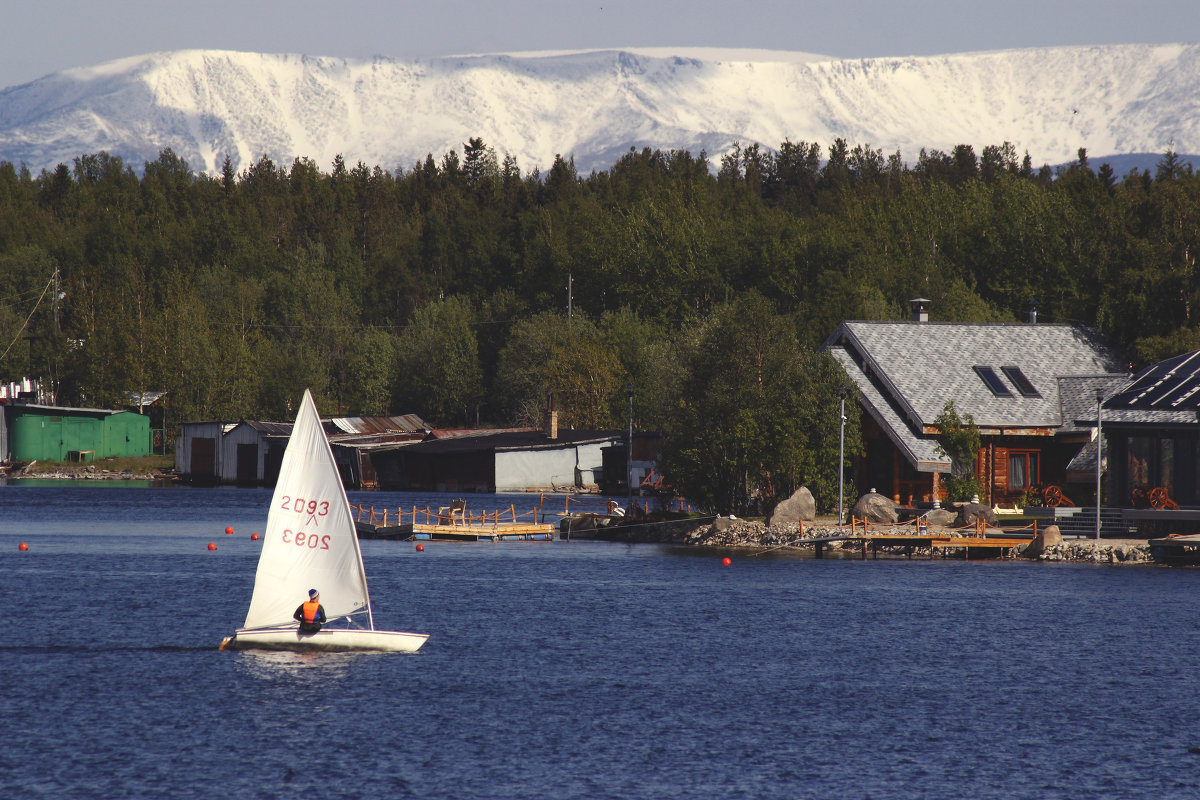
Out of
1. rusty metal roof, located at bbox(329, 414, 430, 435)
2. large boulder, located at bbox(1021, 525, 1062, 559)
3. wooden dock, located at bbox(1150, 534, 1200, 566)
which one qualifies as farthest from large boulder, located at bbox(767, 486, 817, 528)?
rusty metal roof, located at bbox(329, 414, 430, 435)

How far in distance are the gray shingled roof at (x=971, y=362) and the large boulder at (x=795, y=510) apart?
6.77 metres

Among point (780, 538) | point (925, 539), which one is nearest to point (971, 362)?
point (925, 539)

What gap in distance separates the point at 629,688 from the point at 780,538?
92.0 ft

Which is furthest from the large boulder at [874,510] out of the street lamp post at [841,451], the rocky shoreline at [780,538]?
the street lamp post at [841,451]

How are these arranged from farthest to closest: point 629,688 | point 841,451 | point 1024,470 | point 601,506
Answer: point 601,506
point 1024,470
point 841,451
point 629,688

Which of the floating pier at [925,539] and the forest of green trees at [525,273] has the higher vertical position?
the forest of green trees at [525,273]

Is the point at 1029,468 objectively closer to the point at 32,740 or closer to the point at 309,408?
the point at 309,408

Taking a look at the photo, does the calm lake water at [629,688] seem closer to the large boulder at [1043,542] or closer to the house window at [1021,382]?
the large boulder at [1043,542]

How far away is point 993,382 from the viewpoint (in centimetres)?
6675

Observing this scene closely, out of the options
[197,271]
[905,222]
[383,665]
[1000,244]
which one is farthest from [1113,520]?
[197,271]

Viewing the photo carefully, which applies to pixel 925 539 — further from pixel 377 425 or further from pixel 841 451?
pixel 377 425

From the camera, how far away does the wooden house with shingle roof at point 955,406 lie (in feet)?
208

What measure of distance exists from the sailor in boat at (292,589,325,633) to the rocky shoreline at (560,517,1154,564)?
28.5m

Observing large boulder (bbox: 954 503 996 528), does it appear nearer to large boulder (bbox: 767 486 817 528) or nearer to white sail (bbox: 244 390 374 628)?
large boulder (bbox: 767 486 817 528)
